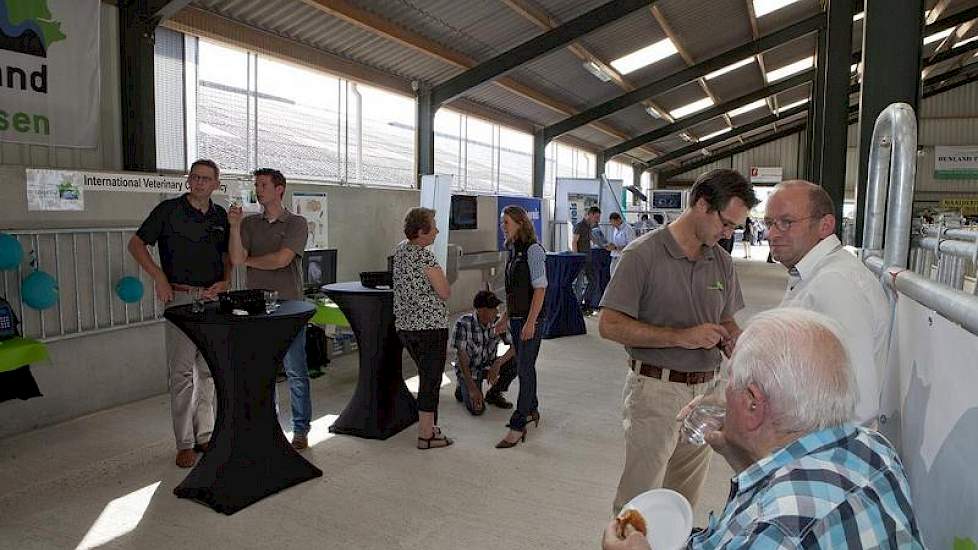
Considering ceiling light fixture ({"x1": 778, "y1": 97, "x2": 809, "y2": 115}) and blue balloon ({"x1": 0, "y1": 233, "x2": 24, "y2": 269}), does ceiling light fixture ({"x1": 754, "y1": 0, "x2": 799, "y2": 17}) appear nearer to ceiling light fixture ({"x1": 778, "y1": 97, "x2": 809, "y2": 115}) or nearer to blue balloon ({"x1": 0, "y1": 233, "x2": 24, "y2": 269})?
blue balloon ({"x1": 0, "y1": 233, "x2": 24, "y2": 269})

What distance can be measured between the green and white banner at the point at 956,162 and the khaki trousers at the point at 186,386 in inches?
982

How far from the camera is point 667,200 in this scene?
56.0 ft

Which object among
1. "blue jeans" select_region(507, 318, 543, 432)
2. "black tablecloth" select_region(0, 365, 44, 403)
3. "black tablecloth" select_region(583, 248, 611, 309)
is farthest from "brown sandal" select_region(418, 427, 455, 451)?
"black tablecloth" select_region(583, 248, 611, 309)

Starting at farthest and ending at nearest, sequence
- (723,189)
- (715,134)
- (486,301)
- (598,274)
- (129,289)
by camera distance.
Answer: (715,134), (598,274), (486,301), (129,289), (723,189)

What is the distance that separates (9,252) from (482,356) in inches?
121

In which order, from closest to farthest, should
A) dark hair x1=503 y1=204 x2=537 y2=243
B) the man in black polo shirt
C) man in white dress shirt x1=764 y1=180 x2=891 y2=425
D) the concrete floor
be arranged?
man in white dress shirt x1=764 y1=180 x2=891 y2=425 → the concrete floor → the man in black polo shirt → dark hair x1=503 y1=204 x2=537 y2=243

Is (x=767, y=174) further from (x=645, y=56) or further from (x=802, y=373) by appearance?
(x=802, y=373)

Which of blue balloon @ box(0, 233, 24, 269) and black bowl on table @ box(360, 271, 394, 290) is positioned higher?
blue balloon @ box(0, 233, 24, 269)

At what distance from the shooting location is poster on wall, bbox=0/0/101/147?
14.0 ft

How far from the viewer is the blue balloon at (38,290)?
4188 mm

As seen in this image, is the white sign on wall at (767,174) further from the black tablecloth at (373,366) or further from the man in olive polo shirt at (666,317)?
the man in olive polo shirt at (666,317)

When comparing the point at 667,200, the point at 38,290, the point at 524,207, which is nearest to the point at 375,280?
the point at 38,290

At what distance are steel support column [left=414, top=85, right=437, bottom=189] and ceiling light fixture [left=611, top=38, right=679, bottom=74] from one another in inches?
143

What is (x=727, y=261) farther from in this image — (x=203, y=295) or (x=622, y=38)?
(x=622, y=38)
